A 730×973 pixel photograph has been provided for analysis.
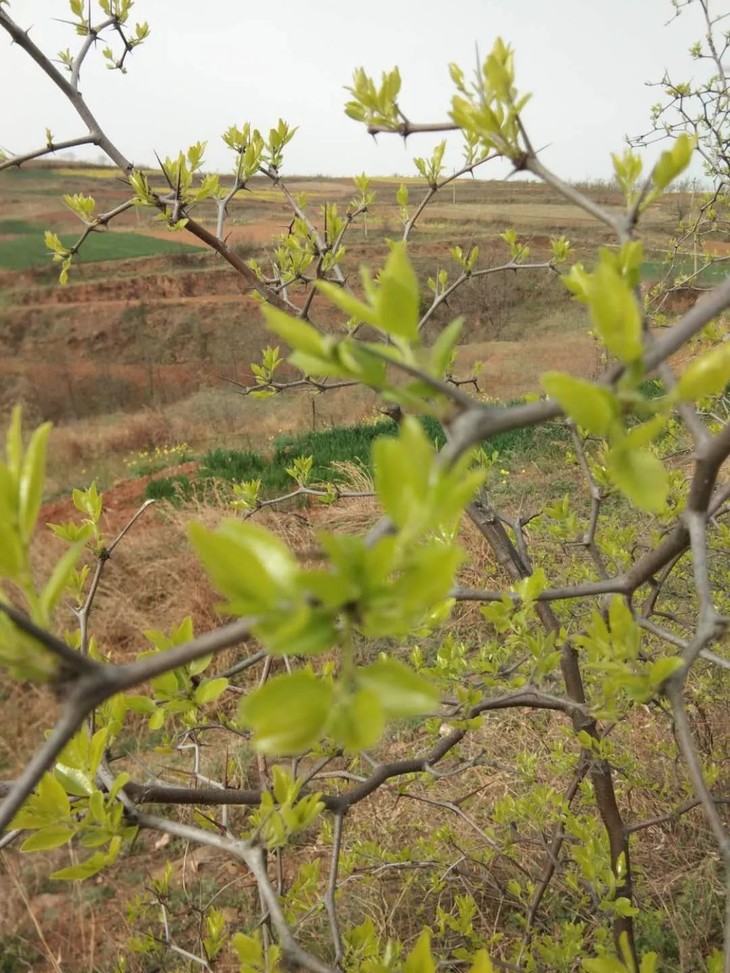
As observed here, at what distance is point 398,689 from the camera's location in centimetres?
31

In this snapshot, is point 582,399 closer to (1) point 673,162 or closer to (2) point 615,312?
(2) point 615,312

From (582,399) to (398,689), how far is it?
17cm

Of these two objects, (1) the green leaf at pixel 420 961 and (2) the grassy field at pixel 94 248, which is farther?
(2) the grassy field at pixel 94 248

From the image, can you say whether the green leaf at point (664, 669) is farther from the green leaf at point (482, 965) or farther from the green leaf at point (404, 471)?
the green leaf at point (404, 471)

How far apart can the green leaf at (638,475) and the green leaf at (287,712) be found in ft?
0.63

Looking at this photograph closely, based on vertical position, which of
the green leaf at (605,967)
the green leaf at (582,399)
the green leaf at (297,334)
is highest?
the green leaf at (297,334)

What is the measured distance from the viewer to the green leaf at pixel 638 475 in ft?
1.17

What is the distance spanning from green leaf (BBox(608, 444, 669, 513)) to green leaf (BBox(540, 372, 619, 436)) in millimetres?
25

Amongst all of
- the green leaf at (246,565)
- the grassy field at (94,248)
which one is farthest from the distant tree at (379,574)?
the grassy field at (94,248)

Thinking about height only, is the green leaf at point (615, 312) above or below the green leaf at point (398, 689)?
above

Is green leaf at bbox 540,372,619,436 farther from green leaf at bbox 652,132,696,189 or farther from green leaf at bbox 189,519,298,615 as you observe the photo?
green leaf at bbox 652,132,696,189

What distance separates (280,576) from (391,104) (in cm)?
86

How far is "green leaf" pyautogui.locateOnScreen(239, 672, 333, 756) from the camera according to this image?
29 centimetres

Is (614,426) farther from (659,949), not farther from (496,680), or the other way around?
(659,949)
